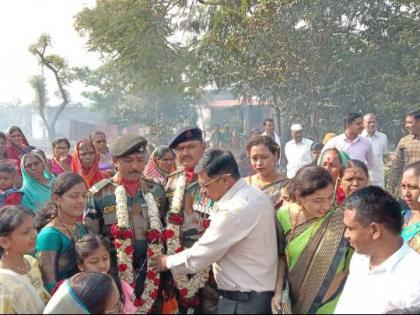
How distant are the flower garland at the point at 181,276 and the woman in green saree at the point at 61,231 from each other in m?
0.63

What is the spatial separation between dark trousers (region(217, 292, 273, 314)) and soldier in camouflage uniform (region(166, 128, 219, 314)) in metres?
0.79

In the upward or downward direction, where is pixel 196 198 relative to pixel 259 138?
downward

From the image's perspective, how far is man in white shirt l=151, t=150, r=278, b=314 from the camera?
3.05m

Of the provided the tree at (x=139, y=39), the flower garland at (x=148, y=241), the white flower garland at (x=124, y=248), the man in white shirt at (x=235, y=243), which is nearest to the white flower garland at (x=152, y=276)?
the flower garland at (x=148, y=241)

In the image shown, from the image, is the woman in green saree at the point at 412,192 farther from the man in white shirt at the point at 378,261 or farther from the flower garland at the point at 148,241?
the flower garland at the point at 148,241

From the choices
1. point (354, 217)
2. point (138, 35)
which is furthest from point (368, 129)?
point (138, 35)

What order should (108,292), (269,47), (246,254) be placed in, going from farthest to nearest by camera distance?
(269,47)
(246,254)
(108,292)

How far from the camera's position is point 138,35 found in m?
15.7

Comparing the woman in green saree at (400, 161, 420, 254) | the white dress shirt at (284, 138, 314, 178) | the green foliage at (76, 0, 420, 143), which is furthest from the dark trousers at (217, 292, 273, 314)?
the green foliage at (76, 0, 420, 143)

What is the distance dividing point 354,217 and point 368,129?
639cm

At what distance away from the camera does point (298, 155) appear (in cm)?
1014

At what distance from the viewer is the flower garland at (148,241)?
12.1 feet

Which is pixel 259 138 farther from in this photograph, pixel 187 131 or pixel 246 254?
pixel 246 254

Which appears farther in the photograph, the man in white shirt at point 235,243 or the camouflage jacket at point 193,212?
the camouflage jacket at point 193,212
